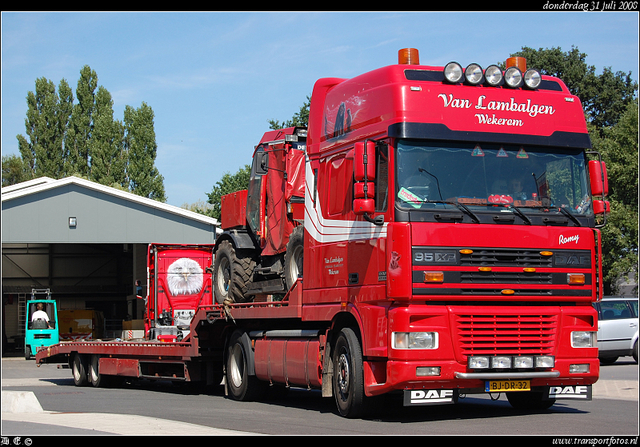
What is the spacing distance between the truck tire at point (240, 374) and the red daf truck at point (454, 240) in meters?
2.33

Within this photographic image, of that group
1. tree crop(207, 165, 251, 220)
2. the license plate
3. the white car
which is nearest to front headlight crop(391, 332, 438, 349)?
the license plate

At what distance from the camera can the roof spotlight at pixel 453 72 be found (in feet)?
32.3

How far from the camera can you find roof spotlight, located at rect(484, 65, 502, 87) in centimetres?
1005

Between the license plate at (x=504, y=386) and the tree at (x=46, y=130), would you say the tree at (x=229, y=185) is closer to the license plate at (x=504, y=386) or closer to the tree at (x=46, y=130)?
the tree at (x=46, y=130)

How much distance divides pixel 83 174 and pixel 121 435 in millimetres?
51698

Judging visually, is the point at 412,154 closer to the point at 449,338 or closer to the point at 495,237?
the point at 495,237

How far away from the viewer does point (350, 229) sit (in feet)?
34.0

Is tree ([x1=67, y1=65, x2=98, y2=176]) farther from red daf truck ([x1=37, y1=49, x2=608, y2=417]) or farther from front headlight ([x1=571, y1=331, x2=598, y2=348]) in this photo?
front headlight ([x1=571, y1=331, x2=598, y2=348])

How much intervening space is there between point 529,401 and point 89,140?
5128cm

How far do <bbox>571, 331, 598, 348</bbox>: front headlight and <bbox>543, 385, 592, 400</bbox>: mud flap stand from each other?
0.54m

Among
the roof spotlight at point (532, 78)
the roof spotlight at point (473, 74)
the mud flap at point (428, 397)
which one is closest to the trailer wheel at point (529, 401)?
the mud flap at point (428, 397)

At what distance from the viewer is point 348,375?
10.3 meters

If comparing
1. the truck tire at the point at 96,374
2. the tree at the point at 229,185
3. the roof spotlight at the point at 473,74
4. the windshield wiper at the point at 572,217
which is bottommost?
the truck tire at the point at 96,374
